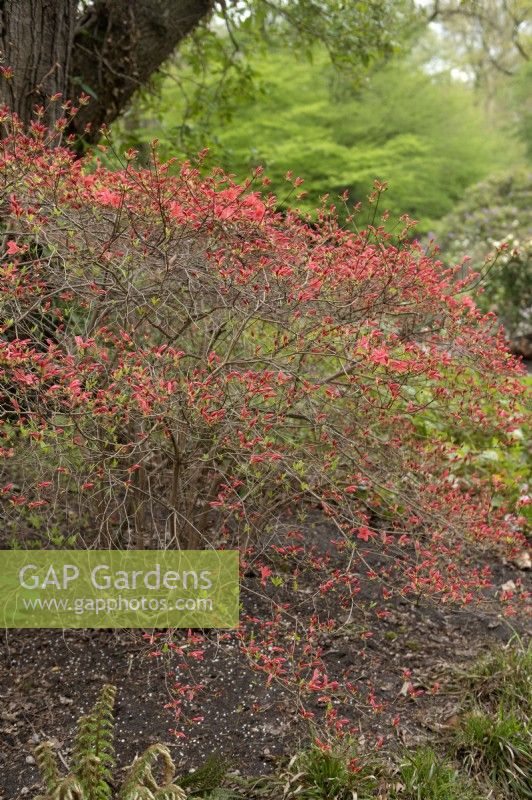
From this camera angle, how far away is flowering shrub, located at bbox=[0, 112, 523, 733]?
2.47 meters

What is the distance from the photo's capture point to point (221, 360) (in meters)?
2.84

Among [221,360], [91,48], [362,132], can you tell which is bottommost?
[221,360]

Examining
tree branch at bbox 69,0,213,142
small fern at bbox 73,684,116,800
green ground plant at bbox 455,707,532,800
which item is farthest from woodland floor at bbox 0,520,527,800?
tree branch at bbox 69,0,213,142

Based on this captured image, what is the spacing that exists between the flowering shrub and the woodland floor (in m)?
0.20

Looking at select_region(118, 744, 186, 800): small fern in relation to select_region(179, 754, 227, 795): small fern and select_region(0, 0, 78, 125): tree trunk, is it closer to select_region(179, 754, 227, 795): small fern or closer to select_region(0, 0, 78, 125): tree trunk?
select_region(179, 754, 227, 795): small fern

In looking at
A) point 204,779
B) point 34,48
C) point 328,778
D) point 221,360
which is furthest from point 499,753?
point 34,48

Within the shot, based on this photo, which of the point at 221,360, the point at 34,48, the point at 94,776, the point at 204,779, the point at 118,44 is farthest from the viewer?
the point at 118,44

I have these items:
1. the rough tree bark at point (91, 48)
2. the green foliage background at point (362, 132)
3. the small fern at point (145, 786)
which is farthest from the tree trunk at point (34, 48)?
the green foliage background at point (362, 132)

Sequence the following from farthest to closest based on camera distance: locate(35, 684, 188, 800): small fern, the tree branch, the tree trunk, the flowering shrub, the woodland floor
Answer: the tree branch < the tree trunk < the woodland floor < the flowering shrub < locate(35, 684, 188, 800): small fern

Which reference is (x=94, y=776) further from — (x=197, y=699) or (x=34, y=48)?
(x=34, y=48)

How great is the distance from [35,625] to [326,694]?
1.22 m

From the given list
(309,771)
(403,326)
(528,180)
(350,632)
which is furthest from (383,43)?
(528,180)

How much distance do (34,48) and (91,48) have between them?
88 centimetres

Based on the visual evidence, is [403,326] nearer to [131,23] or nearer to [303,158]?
[131,23]
